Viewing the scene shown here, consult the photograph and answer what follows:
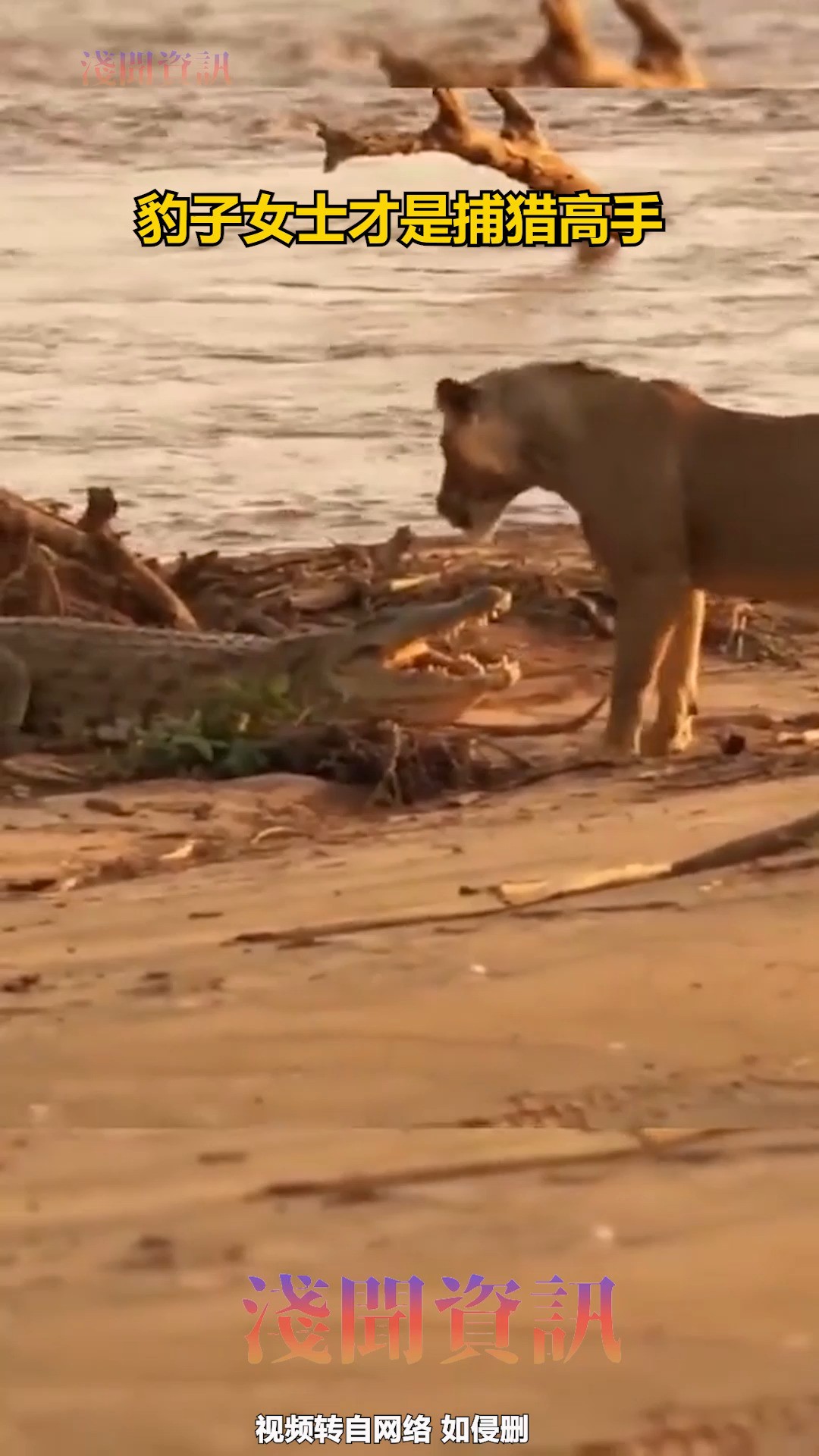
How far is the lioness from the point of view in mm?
7121

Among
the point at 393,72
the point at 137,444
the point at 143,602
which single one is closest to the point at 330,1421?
the point at 143,602

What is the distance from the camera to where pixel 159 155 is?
21.2m

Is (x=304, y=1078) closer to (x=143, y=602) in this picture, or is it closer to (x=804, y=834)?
(x=804, y=834)

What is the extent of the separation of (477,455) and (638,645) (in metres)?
0.83

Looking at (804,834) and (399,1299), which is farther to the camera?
(804,834)

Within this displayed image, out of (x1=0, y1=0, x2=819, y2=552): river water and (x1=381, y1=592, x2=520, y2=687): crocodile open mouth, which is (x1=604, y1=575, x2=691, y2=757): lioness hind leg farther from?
(x1=0, y1=0, x2=819, y2=552): river water

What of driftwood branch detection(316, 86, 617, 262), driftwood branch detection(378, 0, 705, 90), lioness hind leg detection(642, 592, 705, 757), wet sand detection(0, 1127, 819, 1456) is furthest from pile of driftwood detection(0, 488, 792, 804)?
driftwood branch detection(378, 0, 705, 90)

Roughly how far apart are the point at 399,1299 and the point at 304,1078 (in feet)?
3.08

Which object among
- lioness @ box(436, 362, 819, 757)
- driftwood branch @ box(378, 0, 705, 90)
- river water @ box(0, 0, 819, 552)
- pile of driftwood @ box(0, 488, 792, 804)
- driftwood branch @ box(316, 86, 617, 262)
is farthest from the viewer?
driftwood branch @ box(378, 0, 705, 90)

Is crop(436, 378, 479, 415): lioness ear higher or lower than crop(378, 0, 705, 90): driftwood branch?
lower

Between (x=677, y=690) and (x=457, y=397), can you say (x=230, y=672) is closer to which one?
Answer: (x=457, y=397)
